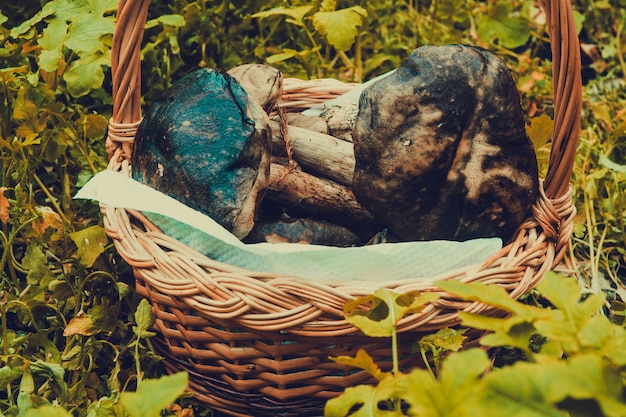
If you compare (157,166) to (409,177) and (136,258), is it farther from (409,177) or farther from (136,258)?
(409,177)

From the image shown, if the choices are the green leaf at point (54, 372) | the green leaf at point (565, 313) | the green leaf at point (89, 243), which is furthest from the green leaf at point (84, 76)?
the green leaf at point (565, 313)

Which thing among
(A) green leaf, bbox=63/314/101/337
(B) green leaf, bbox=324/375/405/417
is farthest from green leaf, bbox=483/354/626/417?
(A) green leaf, bbox=63/314/101/337

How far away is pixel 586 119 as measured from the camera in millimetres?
2908

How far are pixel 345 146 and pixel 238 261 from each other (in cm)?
52

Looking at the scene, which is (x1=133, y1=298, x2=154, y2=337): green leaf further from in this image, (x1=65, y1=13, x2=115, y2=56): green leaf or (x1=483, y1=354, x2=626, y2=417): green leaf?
(x1=483, y1=354, x2=626, y2=417): green leaf

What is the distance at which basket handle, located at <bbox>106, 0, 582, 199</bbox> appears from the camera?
63.6 inches

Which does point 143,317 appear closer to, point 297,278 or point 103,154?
point 297,278

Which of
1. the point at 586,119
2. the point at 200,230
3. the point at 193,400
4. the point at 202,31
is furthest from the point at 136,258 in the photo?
the point at 586,119

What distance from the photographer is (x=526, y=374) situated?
87 centimetres

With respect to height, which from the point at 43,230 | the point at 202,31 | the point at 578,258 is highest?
the point at 202,31

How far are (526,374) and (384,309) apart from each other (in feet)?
1.69

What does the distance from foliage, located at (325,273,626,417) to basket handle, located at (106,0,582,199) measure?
26.7 inches

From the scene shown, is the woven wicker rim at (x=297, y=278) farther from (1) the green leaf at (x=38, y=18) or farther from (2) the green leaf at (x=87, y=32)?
(1) the green leaf at (x=38, y=18)

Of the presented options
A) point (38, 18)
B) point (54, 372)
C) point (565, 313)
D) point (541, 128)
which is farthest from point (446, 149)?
point (38, 18)
